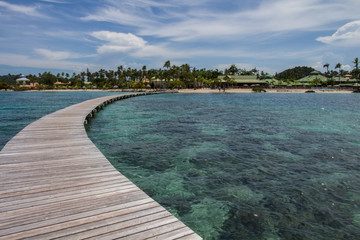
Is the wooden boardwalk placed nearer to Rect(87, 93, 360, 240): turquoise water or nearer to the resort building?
Rect(87, 93, 360, 240): turquoise water

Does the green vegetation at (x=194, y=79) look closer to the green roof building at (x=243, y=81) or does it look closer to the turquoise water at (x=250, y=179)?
the green roof building at (x=243, y=81)

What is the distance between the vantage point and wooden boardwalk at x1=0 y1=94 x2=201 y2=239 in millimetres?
3811

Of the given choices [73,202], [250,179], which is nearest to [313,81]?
[250,179]

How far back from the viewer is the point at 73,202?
15.9 ft

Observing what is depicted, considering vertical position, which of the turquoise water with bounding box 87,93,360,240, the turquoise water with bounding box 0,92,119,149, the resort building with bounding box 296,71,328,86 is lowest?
the turquoise water with bounding box 87,93,360,240

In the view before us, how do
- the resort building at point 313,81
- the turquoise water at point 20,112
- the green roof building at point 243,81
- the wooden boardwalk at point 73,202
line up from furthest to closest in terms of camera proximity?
the resort building at point 313,81, the green roof building at point 243,81, the turquoise water at point 20,112, the wooden boardwalk at point 73,202

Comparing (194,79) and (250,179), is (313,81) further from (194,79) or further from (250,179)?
(250,179)

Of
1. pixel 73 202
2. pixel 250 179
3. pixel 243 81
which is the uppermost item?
pixel 243 81

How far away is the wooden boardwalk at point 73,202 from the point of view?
3811 mm

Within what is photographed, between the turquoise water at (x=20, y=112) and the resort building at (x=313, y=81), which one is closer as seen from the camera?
the turquoise water at (x=20, y=112)

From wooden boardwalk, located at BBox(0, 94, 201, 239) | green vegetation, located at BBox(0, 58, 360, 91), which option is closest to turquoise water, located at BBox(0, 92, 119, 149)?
wooden boardwalk, located at BBox(0, 94, 201, 239)

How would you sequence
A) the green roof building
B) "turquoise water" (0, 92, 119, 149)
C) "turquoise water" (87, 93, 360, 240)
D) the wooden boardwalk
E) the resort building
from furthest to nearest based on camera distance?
the resort building → the green roof building → "turquoise water" (0, 92, 119, 149) → "turquoise water" (87, 93, 360, 240) → the wooden boardwalk

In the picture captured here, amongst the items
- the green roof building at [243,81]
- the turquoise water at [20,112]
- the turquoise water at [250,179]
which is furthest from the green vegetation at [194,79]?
the turquoise water at [250,179]

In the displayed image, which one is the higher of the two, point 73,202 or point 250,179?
point 73,202
